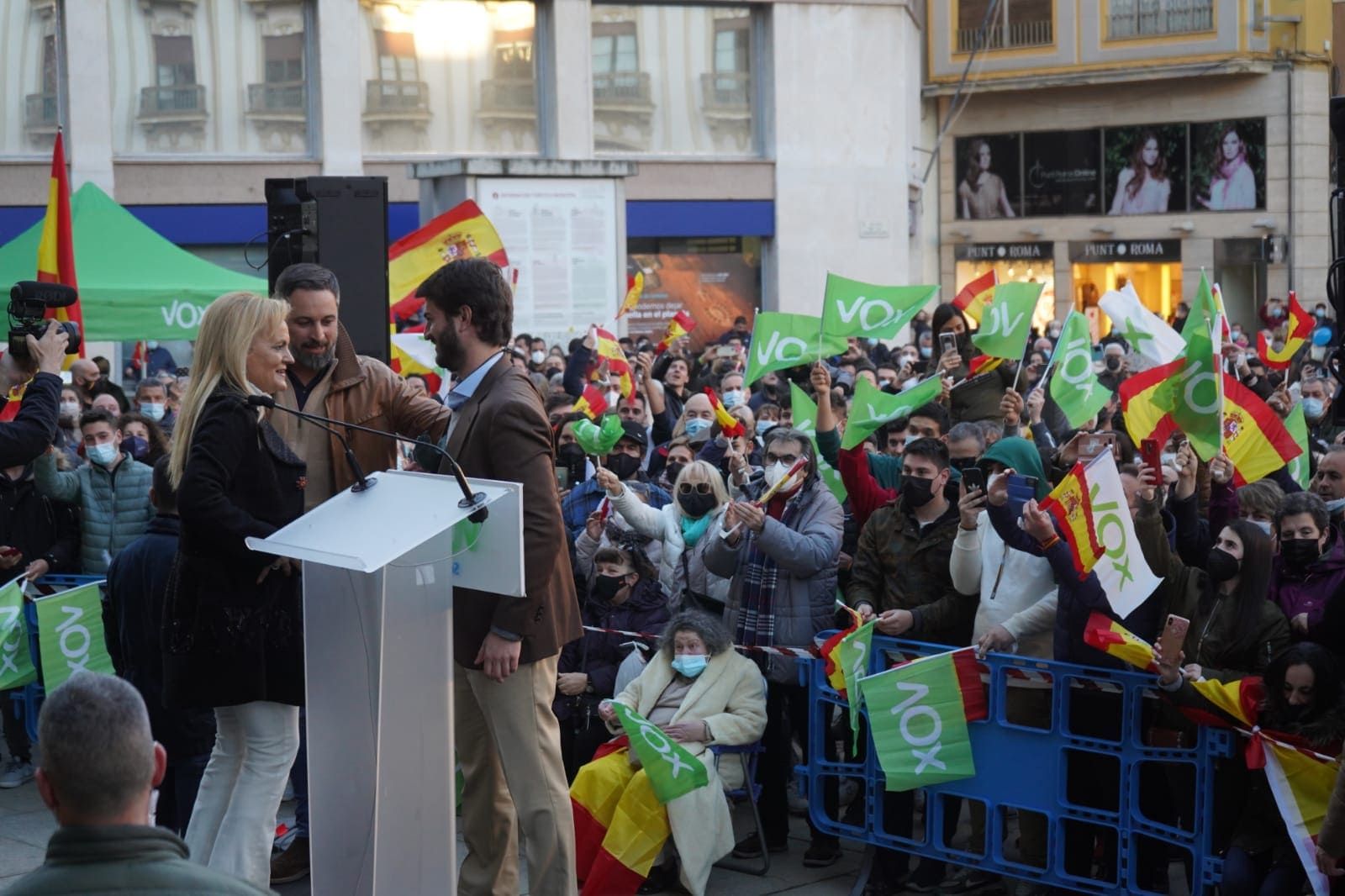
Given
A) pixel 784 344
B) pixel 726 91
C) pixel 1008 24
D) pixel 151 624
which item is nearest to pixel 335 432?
pixel 151 624

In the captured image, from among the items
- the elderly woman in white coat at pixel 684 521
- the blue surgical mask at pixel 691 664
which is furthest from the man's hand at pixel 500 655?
the elderly woman in white coat at pixel 684 521

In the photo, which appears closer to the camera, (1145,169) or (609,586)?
(609,586)

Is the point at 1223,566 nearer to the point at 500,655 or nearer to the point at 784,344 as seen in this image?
the point at 500,655

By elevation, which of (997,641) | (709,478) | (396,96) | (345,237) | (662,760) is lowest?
(662,760)

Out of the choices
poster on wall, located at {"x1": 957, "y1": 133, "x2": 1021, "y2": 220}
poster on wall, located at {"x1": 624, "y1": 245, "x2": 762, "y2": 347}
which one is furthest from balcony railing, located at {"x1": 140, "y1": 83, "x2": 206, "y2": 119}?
poster on wall, located at {"x1": 957, "y1": 133, "x2": 1021, "y2": 220}

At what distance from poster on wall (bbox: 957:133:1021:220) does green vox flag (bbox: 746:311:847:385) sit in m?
30.0

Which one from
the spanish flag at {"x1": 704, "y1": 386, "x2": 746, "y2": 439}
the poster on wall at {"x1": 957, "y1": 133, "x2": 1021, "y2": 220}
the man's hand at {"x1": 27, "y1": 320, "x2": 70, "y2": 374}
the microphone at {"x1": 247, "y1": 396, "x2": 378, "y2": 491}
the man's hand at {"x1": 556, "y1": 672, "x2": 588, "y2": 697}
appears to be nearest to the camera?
the microphone at {"x1": 247, "y1": 396, "x2": 378, "y2": 491}

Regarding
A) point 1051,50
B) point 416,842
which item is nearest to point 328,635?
point 416,842

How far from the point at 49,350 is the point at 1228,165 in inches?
1405

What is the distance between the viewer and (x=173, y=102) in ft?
84.2

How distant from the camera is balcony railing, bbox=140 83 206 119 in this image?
83.6 ft

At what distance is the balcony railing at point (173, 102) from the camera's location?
25.5 metres

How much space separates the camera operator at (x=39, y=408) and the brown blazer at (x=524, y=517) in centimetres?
124

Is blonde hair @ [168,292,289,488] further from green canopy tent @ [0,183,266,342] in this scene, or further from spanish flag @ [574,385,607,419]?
green canopy tent @ [0,183,266,342]
